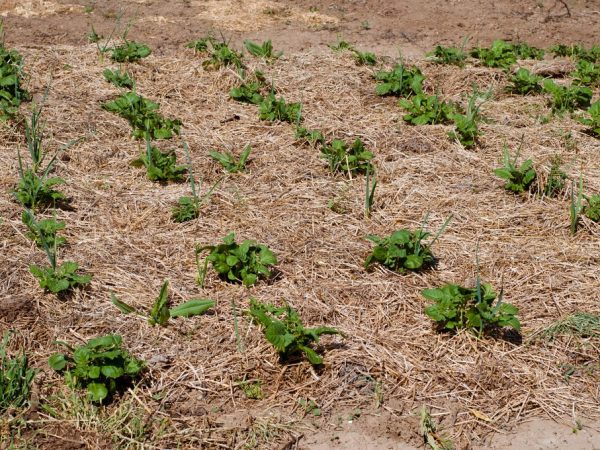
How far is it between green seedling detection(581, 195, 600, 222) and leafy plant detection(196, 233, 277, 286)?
1.80 metres

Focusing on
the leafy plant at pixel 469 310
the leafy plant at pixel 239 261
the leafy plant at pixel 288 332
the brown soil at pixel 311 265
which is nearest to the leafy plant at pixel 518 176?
the brown soil at pixel 311 265

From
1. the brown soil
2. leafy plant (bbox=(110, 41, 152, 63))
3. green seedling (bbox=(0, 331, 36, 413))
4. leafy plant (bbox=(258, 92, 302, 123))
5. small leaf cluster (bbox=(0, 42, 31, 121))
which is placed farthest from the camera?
leafy plant (bbox=(110, 41, 152, 63))

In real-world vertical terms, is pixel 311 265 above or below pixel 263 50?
below

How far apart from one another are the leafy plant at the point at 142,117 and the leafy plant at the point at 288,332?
1939 millimetres

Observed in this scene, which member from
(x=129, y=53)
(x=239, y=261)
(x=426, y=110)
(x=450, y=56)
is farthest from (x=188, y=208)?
(x=450, y=56)

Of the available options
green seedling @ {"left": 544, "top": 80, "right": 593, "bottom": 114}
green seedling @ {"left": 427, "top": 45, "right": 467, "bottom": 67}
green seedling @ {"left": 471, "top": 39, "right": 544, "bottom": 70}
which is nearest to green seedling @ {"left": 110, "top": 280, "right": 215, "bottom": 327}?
green seedling @ {"left": 544, "top": 80, "right": 593, "bottom": 114}

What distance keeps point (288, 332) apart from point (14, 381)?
3.55 feet

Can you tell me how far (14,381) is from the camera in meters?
3.02

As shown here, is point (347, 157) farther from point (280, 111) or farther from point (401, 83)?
point (401, 83)

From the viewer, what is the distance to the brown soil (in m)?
3.05

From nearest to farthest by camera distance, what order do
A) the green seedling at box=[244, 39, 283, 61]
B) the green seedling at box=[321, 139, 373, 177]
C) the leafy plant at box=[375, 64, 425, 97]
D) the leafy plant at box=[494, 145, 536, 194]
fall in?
the leafy plant at box=[494, 145, 536, 194] → the green seedling at box=[321, 139, 373, 177] → the leafy plant at box=[375, 64, 425, 97] → the green seedling at box=[244, 39, 283, 61]

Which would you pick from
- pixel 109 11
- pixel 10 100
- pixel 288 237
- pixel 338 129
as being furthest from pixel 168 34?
pixel 288 237

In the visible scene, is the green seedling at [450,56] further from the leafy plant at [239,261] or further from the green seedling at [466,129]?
the leafy plant at [239,261]

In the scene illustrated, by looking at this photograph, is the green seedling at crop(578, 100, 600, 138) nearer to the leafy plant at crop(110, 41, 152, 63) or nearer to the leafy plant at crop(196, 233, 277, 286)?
the leafy plant at crop(196, 233, 277, 286)
